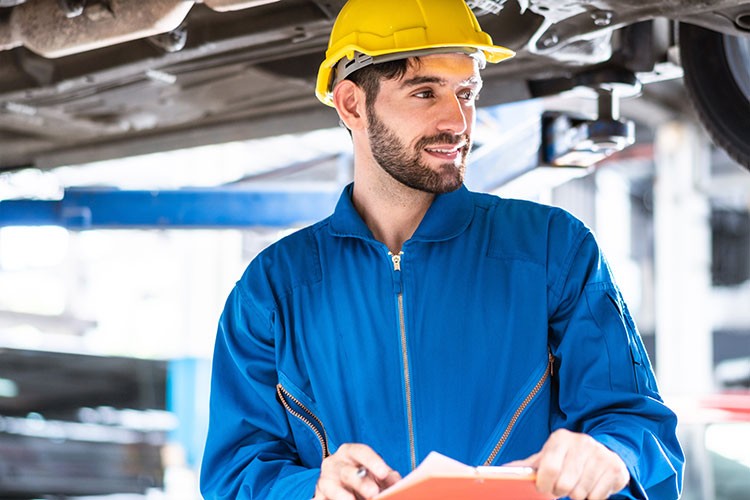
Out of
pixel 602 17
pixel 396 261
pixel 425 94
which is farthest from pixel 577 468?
pixel 602 17

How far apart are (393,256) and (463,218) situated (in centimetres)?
16

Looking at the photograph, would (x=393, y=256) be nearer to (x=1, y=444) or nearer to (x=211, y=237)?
(x=1, y=444)

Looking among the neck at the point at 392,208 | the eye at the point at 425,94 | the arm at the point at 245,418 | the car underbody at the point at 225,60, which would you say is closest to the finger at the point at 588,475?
the arm at the point at 245,418

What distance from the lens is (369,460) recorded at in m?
1.26

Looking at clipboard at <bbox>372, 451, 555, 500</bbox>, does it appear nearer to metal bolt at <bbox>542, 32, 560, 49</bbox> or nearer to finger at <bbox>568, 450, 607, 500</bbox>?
finger at <bbox>568, 450, 607, 500</bbox>

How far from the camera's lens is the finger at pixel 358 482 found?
123cm

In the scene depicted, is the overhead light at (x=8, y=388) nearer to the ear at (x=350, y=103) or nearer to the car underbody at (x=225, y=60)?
the car underbody at (x=225, y=60)

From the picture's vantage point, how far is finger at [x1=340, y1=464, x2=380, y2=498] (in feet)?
4.05

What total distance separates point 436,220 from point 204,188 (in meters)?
2.26

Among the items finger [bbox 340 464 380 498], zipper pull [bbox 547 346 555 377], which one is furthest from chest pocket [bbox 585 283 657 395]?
finger [bbox 340 464 380 498]

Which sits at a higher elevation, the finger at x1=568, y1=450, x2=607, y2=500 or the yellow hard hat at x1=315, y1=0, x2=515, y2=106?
the yellow hard hat at x1=315, y1=0, x2=515, y2=106

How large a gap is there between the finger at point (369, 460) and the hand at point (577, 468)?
0.19 m

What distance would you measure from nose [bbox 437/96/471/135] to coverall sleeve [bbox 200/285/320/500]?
18.8 inches

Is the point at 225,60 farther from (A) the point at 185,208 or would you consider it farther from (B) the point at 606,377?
(B) the point at 606,377
